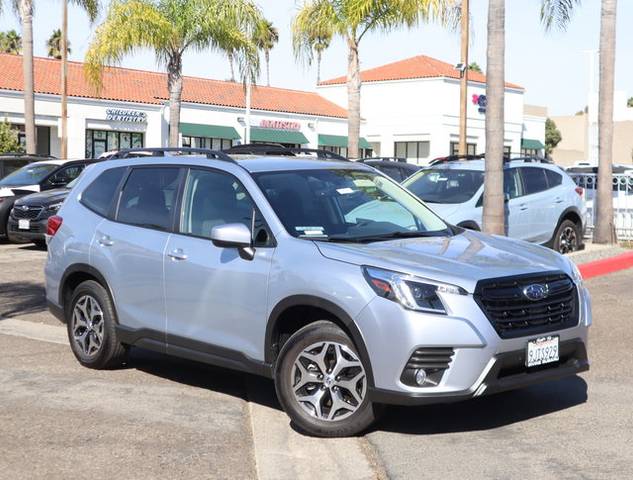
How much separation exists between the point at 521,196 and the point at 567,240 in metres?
1.17

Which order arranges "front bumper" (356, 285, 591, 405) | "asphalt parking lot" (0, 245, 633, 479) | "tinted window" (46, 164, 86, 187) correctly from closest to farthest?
1. "asphalt parking lot" (0, 245, 633, 479)
2. "front bumper" (356, 285, 591, 405)
3. "tinted window" (46, 164, 86, 187)

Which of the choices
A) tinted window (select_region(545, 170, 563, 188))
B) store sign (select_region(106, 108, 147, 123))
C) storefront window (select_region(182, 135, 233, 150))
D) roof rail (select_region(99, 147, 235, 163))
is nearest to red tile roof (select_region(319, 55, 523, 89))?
storefront window (select_region(182, 135, 233, 150))

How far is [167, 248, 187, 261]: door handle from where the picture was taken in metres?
7.09

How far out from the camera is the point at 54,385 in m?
7.61

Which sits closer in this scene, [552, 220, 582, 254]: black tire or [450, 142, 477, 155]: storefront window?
[552, 220, 582, 254]: black tire

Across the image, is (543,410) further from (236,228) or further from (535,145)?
(535,145)

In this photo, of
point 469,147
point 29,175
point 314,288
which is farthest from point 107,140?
point 314,288

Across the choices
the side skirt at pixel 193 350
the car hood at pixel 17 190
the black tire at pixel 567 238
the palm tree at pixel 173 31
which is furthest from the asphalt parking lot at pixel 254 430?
the palm tree at pixel 173 31

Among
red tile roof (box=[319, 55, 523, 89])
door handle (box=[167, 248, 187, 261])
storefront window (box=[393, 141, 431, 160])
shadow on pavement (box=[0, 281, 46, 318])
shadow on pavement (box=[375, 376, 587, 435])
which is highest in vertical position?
red tile roof (box=[319, 55, 523, 89])

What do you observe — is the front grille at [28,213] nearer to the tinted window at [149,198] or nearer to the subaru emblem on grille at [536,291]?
the tinted window at [149,198]

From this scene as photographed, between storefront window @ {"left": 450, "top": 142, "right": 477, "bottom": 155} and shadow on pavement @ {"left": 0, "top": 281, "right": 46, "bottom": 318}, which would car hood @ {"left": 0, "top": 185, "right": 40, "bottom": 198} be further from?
storefront window @ {"left": 450, "top": 142, "right": 477, "bottom": 155}

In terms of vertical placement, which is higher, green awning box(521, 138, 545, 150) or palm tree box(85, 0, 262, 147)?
palm tree box(85, 0, 262, 147)

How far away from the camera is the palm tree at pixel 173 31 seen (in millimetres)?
26281

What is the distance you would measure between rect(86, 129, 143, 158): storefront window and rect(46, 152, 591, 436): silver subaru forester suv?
151 ft
